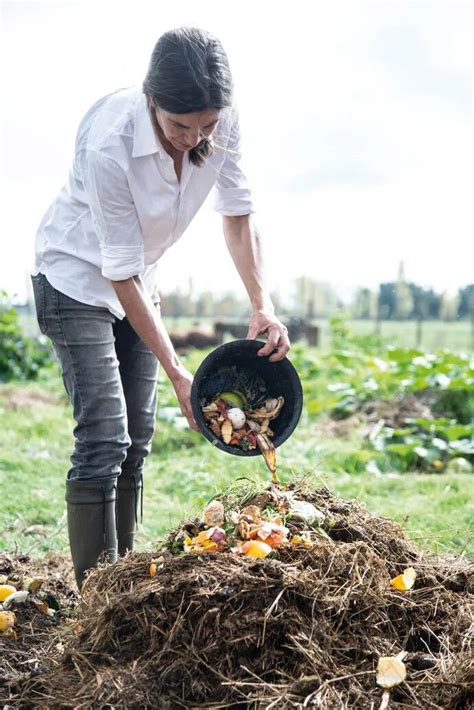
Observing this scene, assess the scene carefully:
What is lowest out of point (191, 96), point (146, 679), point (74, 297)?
point (146, 679)

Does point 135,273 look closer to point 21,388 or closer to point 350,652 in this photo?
point 350,652

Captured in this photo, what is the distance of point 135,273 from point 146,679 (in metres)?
1.38

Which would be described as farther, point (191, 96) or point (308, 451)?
point (308, 451)

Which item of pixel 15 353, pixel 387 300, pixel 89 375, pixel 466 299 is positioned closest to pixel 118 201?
pixel 89 375

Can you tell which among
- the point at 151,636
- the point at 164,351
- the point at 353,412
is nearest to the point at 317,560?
the point at 151,636

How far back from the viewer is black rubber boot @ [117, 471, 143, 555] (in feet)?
12.1

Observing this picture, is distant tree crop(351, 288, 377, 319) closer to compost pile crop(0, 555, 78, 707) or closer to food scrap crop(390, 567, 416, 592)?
compost pile crop(0, 555, 78, 707)

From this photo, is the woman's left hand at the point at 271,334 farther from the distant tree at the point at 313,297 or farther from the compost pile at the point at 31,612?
the distant tree at the point at 313,297

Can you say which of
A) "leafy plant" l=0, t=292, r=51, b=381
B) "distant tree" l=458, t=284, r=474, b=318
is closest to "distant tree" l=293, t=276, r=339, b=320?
"distant tree" l=458, t=284, r=474, b=318

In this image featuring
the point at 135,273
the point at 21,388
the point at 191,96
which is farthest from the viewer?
the point at 21,388

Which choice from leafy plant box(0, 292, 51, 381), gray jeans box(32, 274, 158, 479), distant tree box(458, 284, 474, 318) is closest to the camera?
gray jeans box(32, 274, 158, 479)

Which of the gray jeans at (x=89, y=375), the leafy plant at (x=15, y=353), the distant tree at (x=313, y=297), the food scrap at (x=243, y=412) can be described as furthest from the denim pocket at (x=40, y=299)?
the distant tree at (x=313, y=297)

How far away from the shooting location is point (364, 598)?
8.52ft

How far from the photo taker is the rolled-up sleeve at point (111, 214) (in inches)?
119
